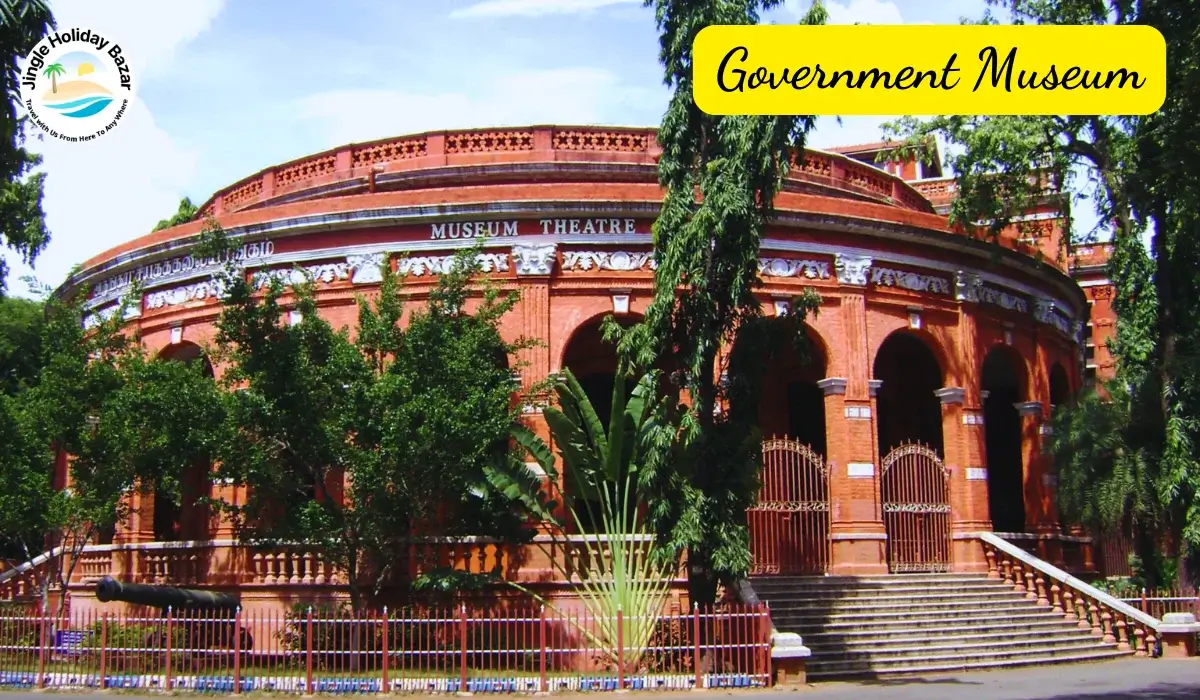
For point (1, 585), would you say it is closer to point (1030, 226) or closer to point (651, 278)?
point (651, 278)

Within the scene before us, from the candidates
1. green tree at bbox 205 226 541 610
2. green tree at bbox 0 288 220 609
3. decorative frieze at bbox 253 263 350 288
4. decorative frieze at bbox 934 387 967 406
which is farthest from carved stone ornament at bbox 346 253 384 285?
decorative frieze at bbox 934 387 967 406

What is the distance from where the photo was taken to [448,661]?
15.7 m

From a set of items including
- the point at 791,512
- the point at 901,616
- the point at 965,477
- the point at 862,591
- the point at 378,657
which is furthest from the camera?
the point at 965,477

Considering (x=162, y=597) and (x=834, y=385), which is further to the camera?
(x=834, y=385)

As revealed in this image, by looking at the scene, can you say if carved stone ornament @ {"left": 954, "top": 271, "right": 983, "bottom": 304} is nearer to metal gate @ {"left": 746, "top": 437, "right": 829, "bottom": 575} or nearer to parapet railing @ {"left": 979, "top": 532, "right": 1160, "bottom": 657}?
parapet railing @ {"left": 979, "top": 532, "right": 1160, "bottom": 657}

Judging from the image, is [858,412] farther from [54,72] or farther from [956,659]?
[54,72]

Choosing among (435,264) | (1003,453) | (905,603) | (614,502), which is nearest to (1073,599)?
(905,603)

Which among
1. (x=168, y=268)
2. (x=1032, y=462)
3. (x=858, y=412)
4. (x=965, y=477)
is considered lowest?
(x=965, y=477)

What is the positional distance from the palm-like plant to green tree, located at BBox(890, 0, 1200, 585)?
7.96m

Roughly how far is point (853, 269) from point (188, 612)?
12.1 m

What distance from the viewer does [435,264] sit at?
19.2 metres

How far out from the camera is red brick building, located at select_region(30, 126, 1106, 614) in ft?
62.7

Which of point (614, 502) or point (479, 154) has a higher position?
point (479, 154)

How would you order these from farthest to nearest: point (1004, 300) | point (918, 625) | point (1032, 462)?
point (1004, 300) → point (1032, 462) → point (918, 625)
